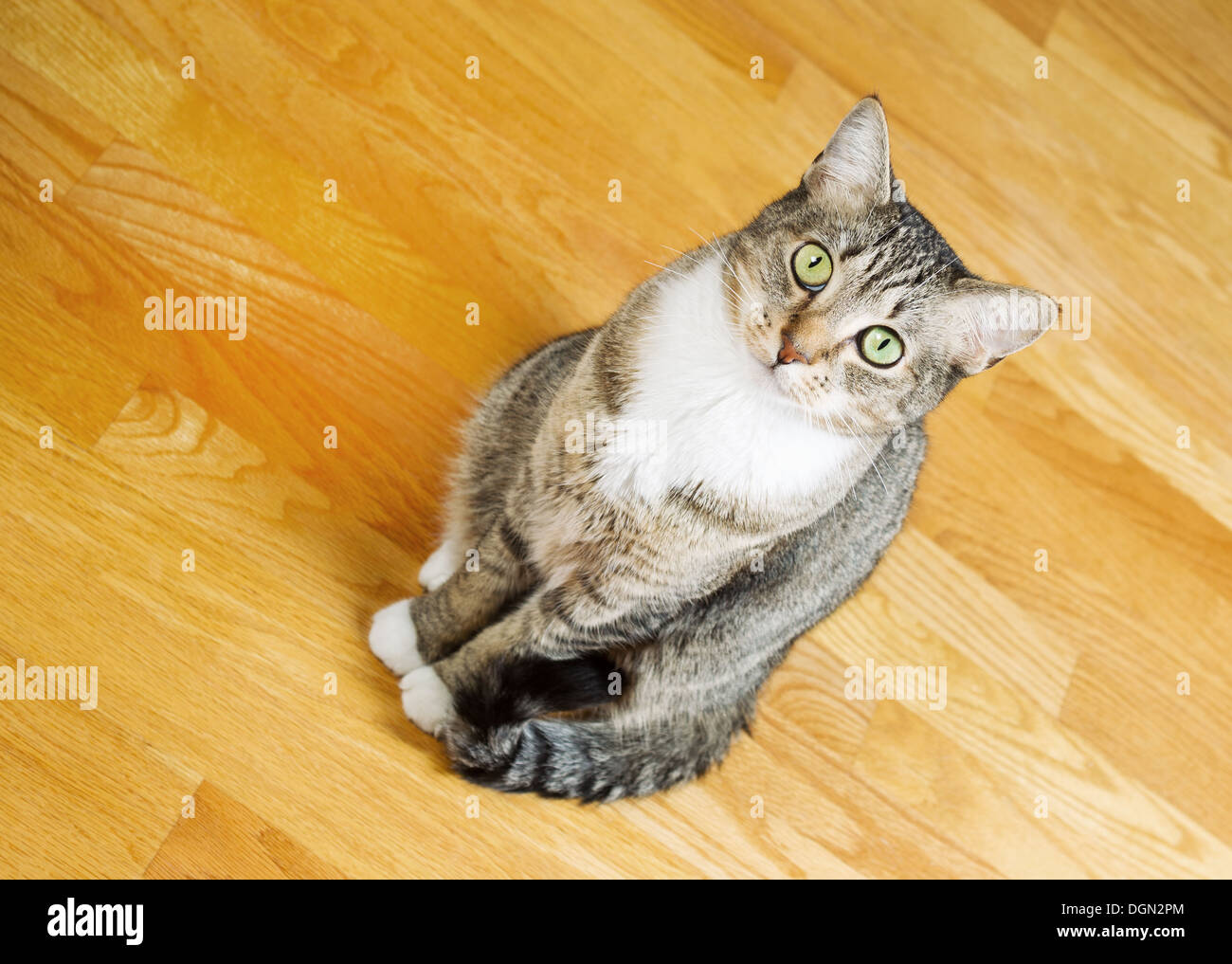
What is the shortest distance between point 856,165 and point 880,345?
239mm

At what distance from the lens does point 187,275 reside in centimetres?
158

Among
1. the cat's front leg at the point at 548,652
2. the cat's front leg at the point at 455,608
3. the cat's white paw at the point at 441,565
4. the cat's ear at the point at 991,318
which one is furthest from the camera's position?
the cat's white paw at the point at 441,565

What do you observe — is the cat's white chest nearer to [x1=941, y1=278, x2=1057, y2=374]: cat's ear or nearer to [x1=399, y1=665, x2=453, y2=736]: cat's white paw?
[x1=941, y1=278, x2=1057, y2=374]: cat's ear

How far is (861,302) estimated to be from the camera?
108 centimetres

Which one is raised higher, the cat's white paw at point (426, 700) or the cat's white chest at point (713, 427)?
the cat's white chest at point (713, 427)

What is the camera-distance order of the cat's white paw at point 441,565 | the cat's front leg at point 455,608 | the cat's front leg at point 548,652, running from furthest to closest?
the cat's white paw at point 441,565, the cat's front leg at point 455,608, the cat's front leg at point 548,652

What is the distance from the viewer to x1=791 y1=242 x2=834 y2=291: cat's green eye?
3.64 ft

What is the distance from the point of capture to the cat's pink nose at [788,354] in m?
1.07

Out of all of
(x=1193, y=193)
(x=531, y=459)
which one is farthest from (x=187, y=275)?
(x=1193, y=193)

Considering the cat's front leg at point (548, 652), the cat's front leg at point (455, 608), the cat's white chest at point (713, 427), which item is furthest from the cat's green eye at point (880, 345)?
the cat's front leg at point (455, 608)

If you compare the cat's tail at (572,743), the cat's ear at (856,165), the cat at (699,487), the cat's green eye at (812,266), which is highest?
the cat's ear at (856,165)

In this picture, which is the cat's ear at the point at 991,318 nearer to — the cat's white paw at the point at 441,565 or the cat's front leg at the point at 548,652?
the cat's front leg at the point at 548,652

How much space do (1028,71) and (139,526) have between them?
Result: 2.22 m

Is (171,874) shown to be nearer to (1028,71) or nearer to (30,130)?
(30,130)
